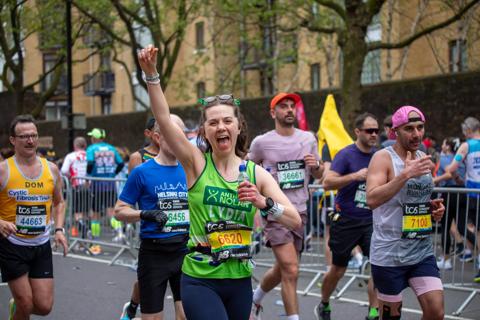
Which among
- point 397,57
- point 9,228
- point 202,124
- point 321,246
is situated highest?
point 397,57

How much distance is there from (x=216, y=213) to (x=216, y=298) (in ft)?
1.57

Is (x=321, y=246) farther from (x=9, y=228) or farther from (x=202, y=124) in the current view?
(x=202, y=124)

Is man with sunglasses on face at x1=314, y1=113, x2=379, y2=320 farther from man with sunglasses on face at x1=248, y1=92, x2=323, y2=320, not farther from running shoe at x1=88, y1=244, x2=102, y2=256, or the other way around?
running shoe at x1=88, y1=244, x2=102, y2=256

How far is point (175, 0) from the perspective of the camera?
25312 millimetres

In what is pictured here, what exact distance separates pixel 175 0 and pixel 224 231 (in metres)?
21.3

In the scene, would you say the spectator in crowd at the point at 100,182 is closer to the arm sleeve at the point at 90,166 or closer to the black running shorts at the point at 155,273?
the arm sleeve at the point at 90,166

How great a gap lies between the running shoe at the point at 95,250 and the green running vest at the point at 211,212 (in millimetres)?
9963

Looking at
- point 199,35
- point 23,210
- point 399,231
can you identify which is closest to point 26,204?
point 23,210

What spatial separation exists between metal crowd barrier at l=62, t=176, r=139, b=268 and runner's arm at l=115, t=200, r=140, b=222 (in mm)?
6821

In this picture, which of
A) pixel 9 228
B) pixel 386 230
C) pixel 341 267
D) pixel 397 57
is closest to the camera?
pixel 386 230

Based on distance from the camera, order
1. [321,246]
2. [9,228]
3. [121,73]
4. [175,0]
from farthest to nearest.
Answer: [121,73] < [175,0] < [321,246] < [9,228]

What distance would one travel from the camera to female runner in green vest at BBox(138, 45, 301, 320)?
4.75 metres

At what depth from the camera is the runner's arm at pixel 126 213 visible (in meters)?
6.54

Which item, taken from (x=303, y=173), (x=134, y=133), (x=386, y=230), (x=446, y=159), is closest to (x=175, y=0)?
(x=134, y=133)
